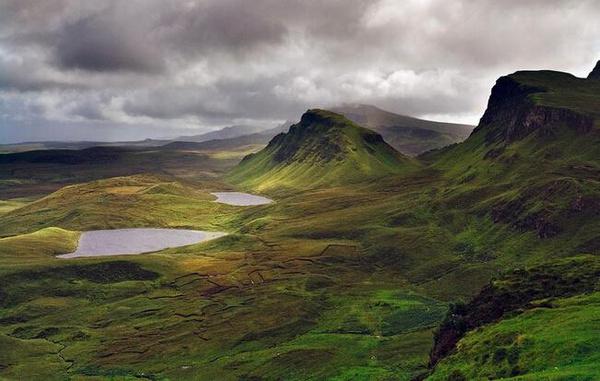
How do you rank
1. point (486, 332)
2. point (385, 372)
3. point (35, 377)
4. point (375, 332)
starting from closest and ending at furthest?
point (486, 332) → point (385, 372) → point (35, 377) → point (375, 332)

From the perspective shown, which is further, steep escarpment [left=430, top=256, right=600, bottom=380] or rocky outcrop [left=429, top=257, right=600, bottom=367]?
rocky outcrop [left=429, top=257, right=600, bottom=367]

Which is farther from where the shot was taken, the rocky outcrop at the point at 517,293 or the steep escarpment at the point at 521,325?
the rocky outcrop at the point at 517,293

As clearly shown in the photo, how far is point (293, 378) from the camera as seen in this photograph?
520ft

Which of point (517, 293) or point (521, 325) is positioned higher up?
point (517, 293)

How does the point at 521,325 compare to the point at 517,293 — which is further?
the point at 517,293

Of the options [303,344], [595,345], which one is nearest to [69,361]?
[303,344]

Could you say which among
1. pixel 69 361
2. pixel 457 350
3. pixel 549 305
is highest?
pixel 549 305

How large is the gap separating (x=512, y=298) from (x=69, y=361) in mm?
154342

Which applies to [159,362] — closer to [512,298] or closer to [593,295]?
[512,298]

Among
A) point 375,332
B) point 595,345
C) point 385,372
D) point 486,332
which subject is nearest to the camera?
point 595,345

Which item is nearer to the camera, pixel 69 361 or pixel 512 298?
pixel 512 298

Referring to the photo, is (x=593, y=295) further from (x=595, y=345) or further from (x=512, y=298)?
(x=595, y=345)

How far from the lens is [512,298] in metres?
123

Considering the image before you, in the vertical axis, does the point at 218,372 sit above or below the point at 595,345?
below
